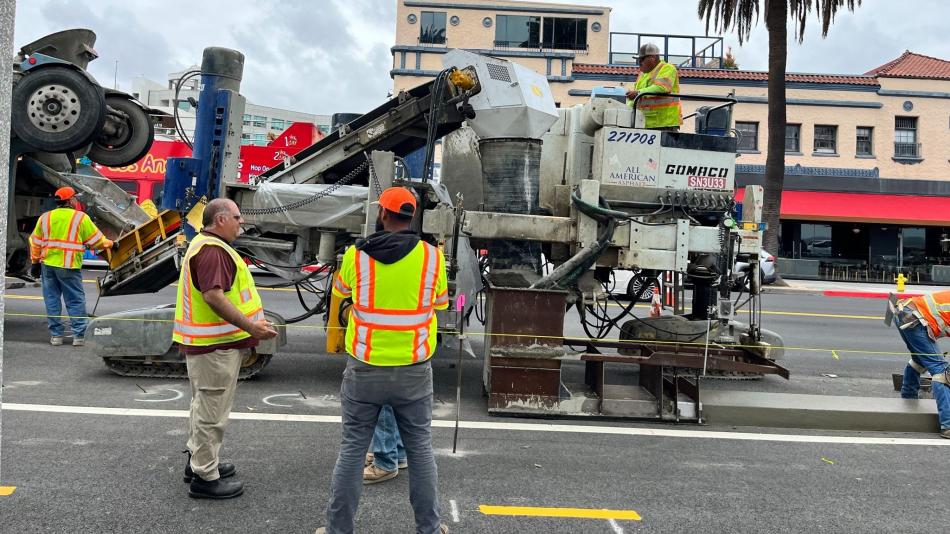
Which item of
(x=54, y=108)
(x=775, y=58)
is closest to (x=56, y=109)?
(x=54, y=108)

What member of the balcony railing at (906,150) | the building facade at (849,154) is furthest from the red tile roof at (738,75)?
the balcony railing at (906,150)

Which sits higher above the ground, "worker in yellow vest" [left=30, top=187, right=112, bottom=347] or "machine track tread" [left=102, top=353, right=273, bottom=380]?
"worker in yellow vest" [left=30, top=187, right=112, bottom=347]

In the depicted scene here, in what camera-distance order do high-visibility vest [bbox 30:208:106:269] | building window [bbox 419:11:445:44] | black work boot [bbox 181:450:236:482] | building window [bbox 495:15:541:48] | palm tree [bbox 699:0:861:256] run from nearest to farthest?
black work boot [bbox 181:450:236:482]
high-visibility vest [bbox 30:208:106:269]
palm tree [bbox 699:0:861:256]
building window [bbox 419:11:445:44]
building window [bbox 495:15:541:48]

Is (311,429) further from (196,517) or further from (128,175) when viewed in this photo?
(128,175)

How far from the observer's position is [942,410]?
5.93m

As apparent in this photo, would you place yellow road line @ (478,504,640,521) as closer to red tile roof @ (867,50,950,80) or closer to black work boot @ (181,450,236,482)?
black work boot @ (181,450,236,482)

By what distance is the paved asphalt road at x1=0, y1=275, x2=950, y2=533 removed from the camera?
391 centimetres

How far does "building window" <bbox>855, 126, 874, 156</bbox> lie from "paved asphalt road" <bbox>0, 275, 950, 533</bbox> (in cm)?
2647

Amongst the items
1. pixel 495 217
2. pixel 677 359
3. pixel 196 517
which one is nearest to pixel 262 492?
pixel 196 517

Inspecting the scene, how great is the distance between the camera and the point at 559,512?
4.05 metres

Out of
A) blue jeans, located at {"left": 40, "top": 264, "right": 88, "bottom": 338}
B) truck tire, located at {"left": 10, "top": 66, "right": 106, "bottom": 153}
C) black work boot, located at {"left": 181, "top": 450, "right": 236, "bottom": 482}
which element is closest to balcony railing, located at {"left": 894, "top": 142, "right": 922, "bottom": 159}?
truck tire, located at {"left": 10, "top": 66, "right": 106, "bottom": 153}

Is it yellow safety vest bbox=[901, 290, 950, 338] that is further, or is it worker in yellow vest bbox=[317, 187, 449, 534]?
yellow safety vest bbox=[901, 290, 950, 338]

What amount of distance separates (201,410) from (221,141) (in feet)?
12.3

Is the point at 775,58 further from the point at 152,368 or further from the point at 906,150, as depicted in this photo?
the point at 152,368
